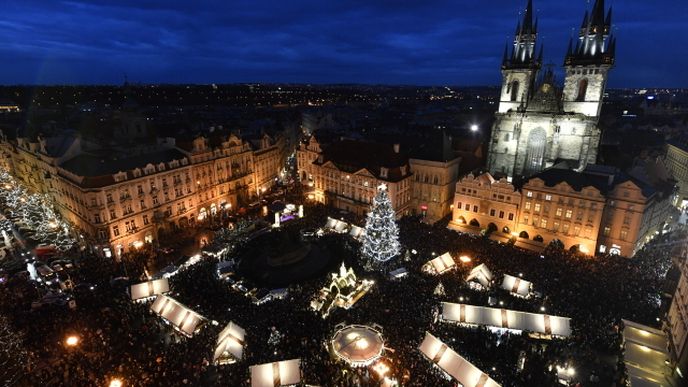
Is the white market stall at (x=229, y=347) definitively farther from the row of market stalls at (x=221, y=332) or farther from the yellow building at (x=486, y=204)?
the yellow building at (x=486, y=204)

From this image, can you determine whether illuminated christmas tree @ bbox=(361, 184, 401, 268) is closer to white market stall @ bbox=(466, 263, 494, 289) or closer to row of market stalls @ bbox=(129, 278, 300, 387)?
white market stall @ bbox=(466, 263, 494, 289)

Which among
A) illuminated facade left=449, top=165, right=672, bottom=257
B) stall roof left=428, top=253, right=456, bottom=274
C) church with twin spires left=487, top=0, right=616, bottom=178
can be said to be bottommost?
stall roof left=428, top=253, right=456, bottom=274

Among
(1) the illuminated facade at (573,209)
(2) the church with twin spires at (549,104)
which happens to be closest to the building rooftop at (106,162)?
(1) the illuminated facade at (573,209)

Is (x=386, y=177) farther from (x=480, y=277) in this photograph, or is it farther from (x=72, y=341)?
(x=72, y=341)

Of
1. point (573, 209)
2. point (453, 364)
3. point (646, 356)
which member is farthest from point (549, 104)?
point (453, 364)

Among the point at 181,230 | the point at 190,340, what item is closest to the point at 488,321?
the point at 190,340

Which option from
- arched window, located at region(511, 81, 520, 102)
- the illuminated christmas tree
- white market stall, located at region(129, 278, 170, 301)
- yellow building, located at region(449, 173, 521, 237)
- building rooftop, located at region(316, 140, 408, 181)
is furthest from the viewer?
arched window, located at region(511, 81, 520, 102)

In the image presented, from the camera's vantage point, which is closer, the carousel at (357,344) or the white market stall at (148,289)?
the carousel at (357,344)

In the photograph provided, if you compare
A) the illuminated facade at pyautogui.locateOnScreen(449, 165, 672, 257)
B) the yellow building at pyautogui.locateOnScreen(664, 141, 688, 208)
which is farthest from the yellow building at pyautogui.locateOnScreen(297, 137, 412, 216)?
the yellow building at pyautogui.locateOnScreen(664, 141, 688, 208)
